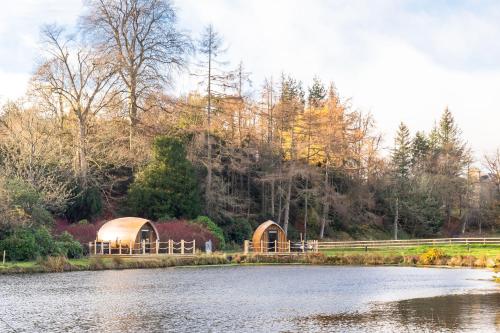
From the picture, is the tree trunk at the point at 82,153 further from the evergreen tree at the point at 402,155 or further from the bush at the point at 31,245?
the evergreen tree at the point at 402,155

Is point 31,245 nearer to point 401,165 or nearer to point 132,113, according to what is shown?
point 132,113

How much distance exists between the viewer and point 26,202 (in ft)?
143

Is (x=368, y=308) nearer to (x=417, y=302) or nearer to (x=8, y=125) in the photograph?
(x=417, y=302)

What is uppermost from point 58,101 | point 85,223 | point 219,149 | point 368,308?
point 58,101

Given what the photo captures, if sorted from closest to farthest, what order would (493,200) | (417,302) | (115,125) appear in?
(417,302)
(115,125)
(493,200)

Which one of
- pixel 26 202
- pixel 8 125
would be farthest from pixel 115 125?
pixel 26 202

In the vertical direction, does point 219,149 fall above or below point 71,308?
above

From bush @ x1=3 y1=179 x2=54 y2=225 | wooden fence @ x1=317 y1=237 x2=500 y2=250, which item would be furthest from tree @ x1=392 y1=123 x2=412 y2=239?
bush @ x1=3 y1=179 x2=54 y2=225

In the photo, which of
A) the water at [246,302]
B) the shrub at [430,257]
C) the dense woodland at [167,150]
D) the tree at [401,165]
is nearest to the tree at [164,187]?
the dense woodland at [167,150]

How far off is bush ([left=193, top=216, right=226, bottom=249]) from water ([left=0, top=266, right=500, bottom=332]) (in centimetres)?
1701

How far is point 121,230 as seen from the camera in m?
49.1

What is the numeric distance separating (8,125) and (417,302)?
43.5 m

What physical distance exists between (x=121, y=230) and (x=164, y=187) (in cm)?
862

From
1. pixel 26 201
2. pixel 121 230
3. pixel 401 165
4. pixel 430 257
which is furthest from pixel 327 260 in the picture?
pixel 401 165
